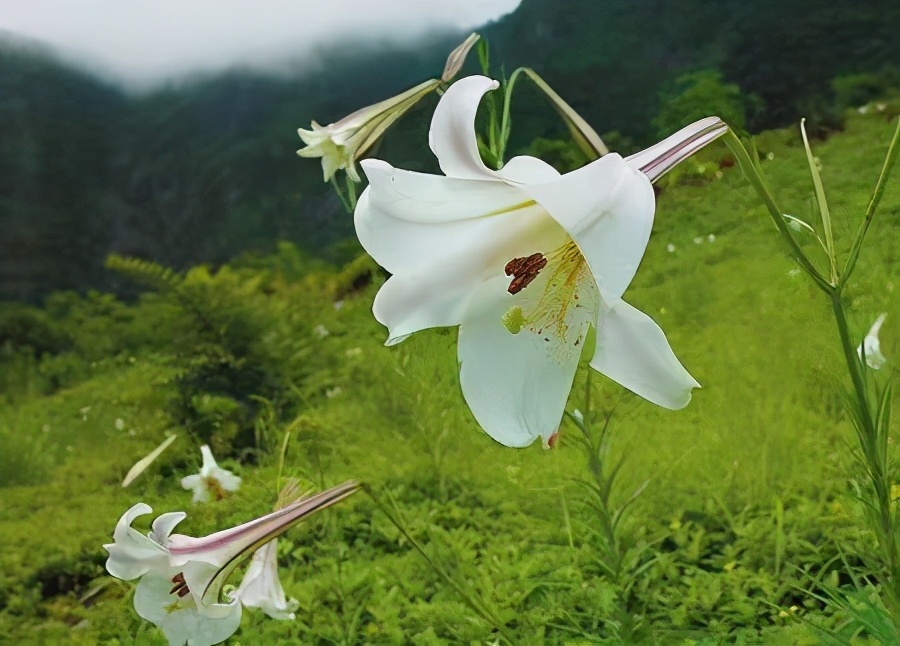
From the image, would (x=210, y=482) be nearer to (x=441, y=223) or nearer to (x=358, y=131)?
(x=358, y=131)

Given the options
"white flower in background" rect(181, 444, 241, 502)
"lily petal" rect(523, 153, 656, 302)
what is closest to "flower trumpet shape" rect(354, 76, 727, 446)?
"lily petal" rect(523, 153, 656, 302)

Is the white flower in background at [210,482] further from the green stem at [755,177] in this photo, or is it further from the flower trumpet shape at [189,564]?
the green stem at [755,177]

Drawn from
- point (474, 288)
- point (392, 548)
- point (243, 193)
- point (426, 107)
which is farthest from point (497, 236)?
point (243, 193)

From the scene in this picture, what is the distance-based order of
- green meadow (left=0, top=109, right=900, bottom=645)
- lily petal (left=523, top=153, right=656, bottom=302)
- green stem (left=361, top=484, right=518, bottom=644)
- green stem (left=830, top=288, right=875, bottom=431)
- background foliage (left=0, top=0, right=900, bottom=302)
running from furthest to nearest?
background foliage (left=0, top=0, right=900, bottom=302) < green meadow (left=0, top=109, right=900, bottom=645) < green stem (left=361, top=484, right=518, bottom=644) < green stem (left=830, top=288, right=875, bottom=431) < lily petal (left=523, top=153, right=656, bottom=302)

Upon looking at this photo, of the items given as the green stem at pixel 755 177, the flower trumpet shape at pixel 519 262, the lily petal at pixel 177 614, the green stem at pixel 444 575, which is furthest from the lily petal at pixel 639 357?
the lily petal at pixel 177 614

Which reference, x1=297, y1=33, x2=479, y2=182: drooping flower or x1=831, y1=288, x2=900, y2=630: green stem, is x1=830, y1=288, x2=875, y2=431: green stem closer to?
x1=831, y1=288, x2=900, y2=630: green stem
